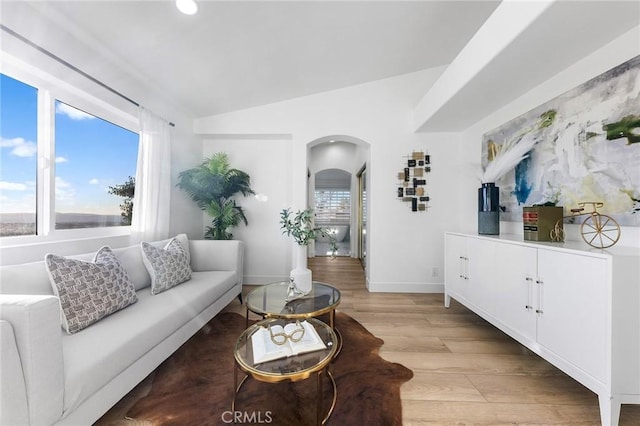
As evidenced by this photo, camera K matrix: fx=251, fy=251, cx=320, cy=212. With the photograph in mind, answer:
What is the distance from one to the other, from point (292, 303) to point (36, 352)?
124 cm

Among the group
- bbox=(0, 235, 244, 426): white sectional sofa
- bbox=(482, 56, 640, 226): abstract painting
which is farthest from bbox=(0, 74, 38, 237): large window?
bbox=(482, 56, 640, 226): abstract painting

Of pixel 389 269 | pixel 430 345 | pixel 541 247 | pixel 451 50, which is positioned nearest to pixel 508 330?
pixel 430 345

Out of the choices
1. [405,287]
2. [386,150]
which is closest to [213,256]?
[405,287]

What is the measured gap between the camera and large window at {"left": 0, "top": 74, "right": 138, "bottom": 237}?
1644 mm

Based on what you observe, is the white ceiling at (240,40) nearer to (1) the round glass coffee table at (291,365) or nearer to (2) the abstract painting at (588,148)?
(2) the abstract painting at (588,148)

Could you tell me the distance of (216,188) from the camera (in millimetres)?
3242

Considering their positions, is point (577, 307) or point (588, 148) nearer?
point (577, 307)

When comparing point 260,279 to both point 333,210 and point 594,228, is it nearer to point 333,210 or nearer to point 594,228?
point 594,228

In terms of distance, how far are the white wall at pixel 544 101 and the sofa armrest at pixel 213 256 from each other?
2867 millimetres

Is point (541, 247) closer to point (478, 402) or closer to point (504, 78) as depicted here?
point (478, 402)

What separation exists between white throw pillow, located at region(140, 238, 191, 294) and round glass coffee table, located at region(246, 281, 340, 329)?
711mm

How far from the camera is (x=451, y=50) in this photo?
9.48 ft

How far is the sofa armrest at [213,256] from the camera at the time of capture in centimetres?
269

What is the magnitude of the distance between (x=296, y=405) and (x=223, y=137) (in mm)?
3378
